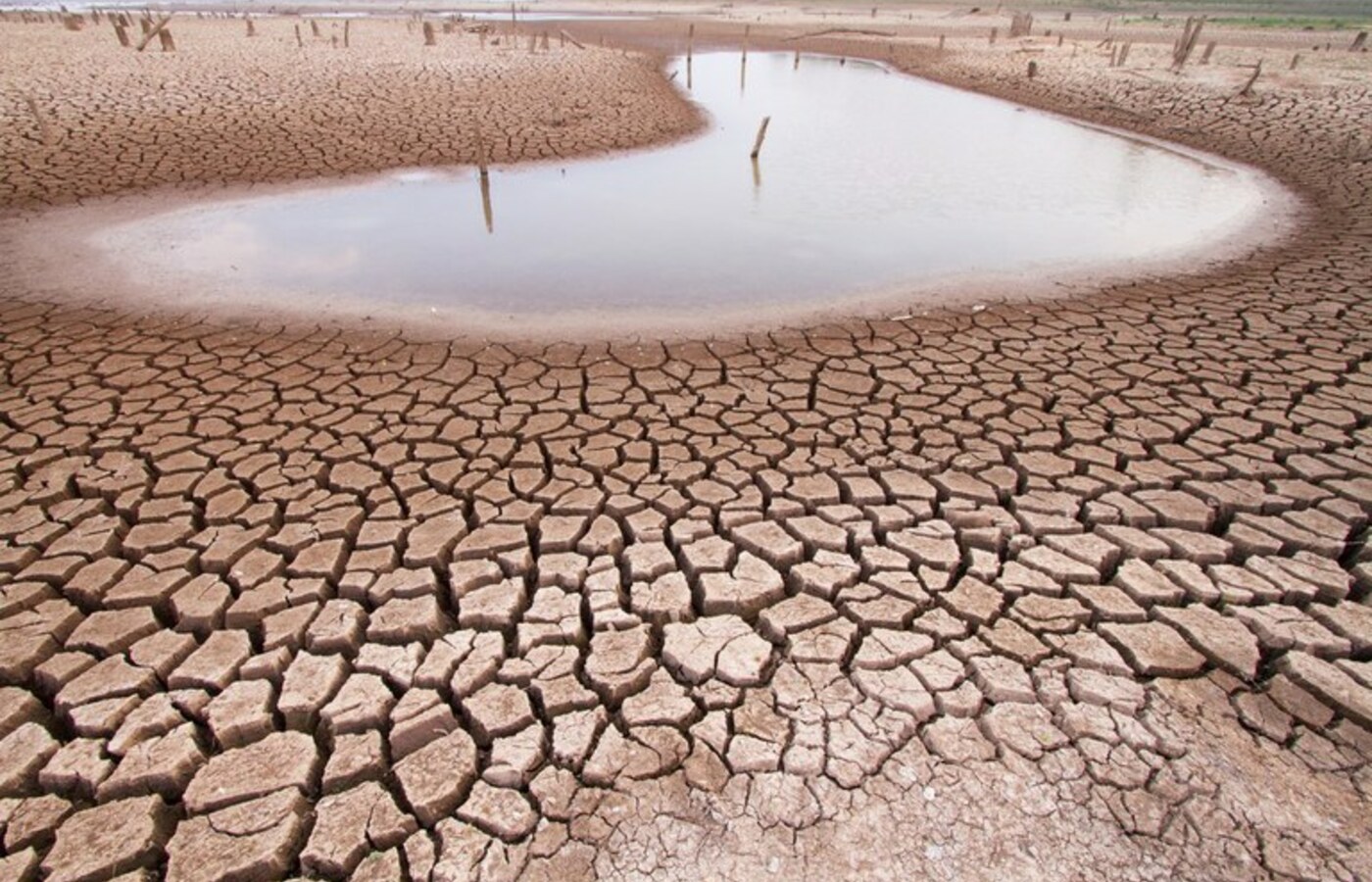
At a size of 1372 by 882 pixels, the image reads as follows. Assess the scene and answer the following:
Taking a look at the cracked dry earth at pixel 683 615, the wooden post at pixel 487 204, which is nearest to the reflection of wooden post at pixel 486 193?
the wooden post at pixel 487 204

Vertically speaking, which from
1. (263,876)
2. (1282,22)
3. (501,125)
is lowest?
(263,876)

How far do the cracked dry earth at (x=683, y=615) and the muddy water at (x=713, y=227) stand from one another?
164cm

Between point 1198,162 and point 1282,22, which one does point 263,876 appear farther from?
point 1282,22

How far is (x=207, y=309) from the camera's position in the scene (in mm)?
5527

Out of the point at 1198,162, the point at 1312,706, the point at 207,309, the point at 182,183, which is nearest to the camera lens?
the point at 1312,706

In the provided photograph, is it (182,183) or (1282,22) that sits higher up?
(1282,22)

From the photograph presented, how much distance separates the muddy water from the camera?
6.20 meters

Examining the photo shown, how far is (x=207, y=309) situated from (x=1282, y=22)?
146 ft

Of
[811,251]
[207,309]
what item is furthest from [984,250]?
[207,309]

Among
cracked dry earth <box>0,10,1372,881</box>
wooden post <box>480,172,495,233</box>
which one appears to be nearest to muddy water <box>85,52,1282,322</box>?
wooden post <box>480,172,495,233</box>

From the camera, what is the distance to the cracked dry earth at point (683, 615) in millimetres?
2051

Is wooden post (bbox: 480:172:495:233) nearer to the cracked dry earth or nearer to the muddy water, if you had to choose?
the muddy water

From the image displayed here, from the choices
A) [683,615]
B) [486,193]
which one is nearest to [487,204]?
[486,193]

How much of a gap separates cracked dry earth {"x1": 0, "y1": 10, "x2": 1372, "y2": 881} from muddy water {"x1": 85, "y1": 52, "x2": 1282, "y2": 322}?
5.39 feet
